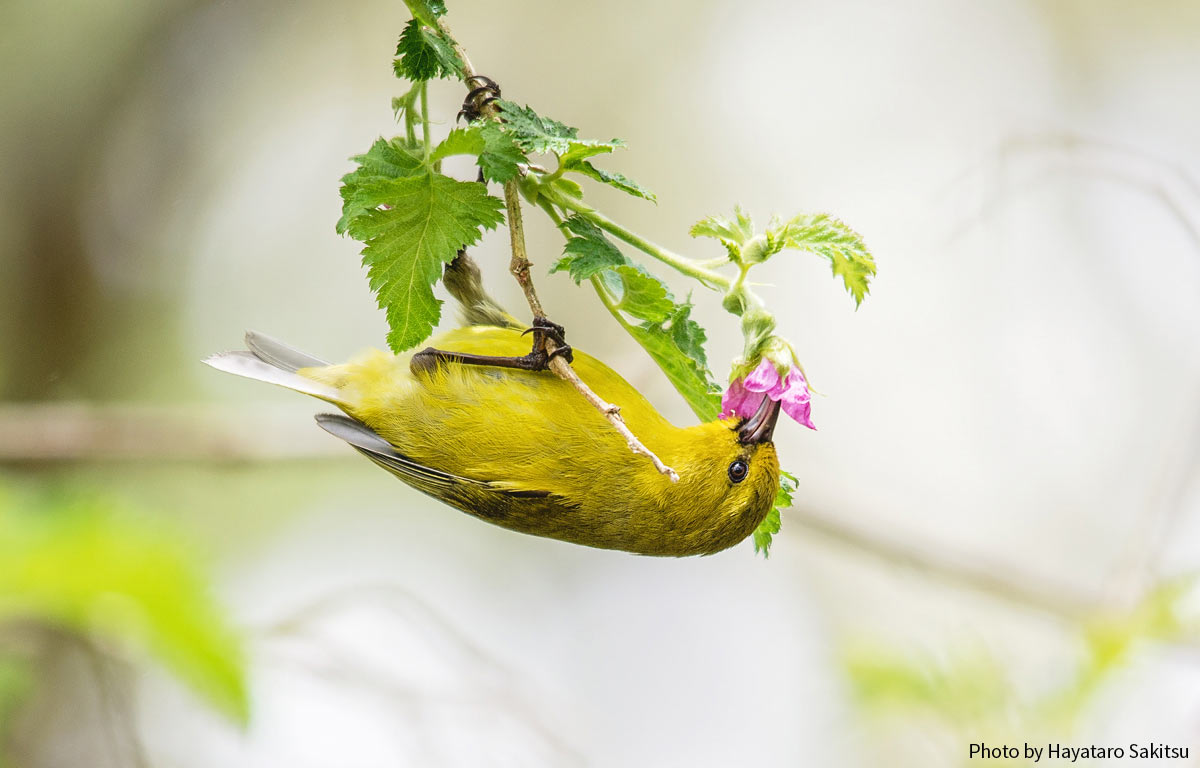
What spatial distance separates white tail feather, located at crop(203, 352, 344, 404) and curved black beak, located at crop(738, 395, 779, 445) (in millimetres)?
1266

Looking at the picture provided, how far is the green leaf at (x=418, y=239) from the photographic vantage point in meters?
1.78

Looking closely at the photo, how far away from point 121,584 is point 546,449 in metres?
1.08

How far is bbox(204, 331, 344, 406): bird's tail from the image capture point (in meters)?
2.71

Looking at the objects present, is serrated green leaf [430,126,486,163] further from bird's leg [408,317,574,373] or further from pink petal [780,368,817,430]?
pink petal [780,368,817,430]

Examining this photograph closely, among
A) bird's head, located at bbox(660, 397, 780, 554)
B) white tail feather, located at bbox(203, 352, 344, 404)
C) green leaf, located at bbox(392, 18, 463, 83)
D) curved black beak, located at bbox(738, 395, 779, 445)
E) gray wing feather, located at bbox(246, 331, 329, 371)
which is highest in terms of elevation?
green leaf, located at bbox(392, 18, 463, 83)

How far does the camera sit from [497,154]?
171 centimetres

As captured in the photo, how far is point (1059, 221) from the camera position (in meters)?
9.02

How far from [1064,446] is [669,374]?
8.00 metres

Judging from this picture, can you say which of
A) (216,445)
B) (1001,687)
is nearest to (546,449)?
(1001,687)

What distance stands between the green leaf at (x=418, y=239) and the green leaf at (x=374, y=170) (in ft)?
0.09

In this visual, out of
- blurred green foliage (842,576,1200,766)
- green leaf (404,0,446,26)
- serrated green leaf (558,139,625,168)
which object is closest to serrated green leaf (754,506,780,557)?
serrated green leaf (558,139,625,168)

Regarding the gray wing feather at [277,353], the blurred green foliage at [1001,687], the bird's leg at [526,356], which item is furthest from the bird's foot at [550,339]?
the blurred green foliage at [1001,687]

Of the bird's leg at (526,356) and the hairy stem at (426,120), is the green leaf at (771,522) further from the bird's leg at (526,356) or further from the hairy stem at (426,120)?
the hairy stem at (426,120)

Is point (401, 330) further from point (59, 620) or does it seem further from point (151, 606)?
point (59, 620)
